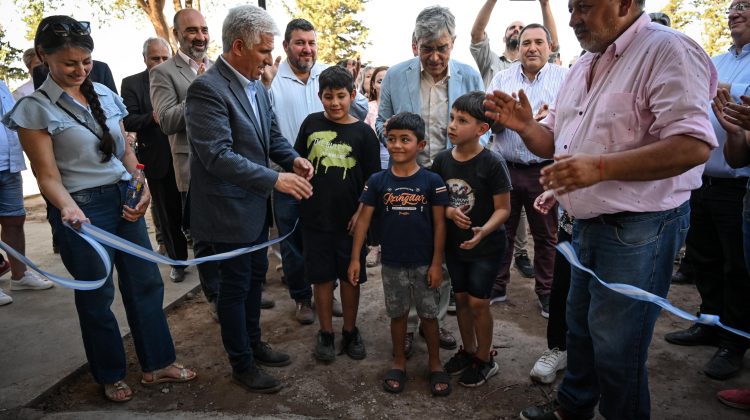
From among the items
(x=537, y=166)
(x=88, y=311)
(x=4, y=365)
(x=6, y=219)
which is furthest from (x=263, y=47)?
(x=6, y=219)

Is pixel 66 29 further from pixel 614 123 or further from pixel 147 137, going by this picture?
pixel 614 123

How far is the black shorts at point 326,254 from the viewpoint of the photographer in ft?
11.0

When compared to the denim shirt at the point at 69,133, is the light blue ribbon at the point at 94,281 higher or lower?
lower

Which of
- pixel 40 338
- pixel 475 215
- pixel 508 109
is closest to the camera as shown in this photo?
pixel 508 109

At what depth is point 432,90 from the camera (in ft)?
12.3

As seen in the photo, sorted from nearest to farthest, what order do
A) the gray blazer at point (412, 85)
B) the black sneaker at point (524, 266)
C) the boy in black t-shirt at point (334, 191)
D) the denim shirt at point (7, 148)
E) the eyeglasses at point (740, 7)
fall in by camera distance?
the eyeglasses at point (740, 7), the boy in black t-shirt at point (334, 191), the gray blazer at point (412, 85), the denim shirt at point (7, 148), the black sneaker at point (524, 266)

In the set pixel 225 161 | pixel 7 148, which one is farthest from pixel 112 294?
pixel 7 148

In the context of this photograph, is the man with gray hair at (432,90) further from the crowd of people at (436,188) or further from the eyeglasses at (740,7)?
the eyeglasses at (740,7)

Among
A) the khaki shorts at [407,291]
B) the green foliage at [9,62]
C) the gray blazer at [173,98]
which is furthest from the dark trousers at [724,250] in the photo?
the green foliage at [9,62]

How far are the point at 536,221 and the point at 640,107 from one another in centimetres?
235

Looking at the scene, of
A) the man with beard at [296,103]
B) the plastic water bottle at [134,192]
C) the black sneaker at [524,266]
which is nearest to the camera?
the plastic water bottle at [134,192]

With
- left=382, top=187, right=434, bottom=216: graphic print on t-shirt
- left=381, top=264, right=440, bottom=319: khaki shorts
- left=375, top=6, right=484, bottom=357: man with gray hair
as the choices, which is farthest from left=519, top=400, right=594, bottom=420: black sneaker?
left=382, top=187, right=434, bottom=216: graphic print on t-shirt

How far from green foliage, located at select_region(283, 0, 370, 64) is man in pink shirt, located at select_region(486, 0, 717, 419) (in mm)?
38158

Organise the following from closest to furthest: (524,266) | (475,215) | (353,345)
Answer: (475,215) → (353,345) → (524,266)
